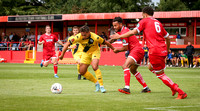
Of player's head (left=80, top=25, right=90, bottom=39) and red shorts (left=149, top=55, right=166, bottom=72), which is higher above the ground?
player's head (left=80, top=25, right=90, bottom=39)

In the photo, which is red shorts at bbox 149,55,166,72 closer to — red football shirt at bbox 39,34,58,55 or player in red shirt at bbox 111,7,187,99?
player in red shirt at bbox 111,7,187,99

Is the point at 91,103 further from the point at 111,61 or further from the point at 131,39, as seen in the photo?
the point at 111,61

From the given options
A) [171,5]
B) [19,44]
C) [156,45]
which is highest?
[171,5]

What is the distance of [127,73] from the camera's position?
10305 millimetres

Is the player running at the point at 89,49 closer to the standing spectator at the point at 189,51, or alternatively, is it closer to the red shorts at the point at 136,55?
the red shorts at the point at 136,55

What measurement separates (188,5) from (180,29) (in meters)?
24.1

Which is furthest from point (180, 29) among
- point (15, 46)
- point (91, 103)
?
point (91, 103)

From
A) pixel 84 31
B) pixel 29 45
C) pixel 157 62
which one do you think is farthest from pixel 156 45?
pixel 29 45

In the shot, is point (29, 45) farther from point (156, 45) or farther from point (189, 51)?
point (156, 45)

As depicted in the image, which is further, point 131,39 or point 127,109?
point 131,39

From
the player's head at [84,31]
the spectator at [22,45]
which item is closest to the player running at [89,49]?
the player's head at [84,31]

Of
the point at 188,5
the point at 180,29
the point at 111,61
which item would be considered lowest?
the point at 111,61

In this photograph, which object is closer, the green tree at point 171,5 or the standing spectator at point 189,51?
the standing spectator at point 189,51

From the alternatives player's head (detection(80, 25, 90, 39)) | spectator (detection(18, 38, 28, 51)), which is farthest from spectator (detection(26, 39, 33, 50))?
player's head (detection(80, 25, 90, 39))
